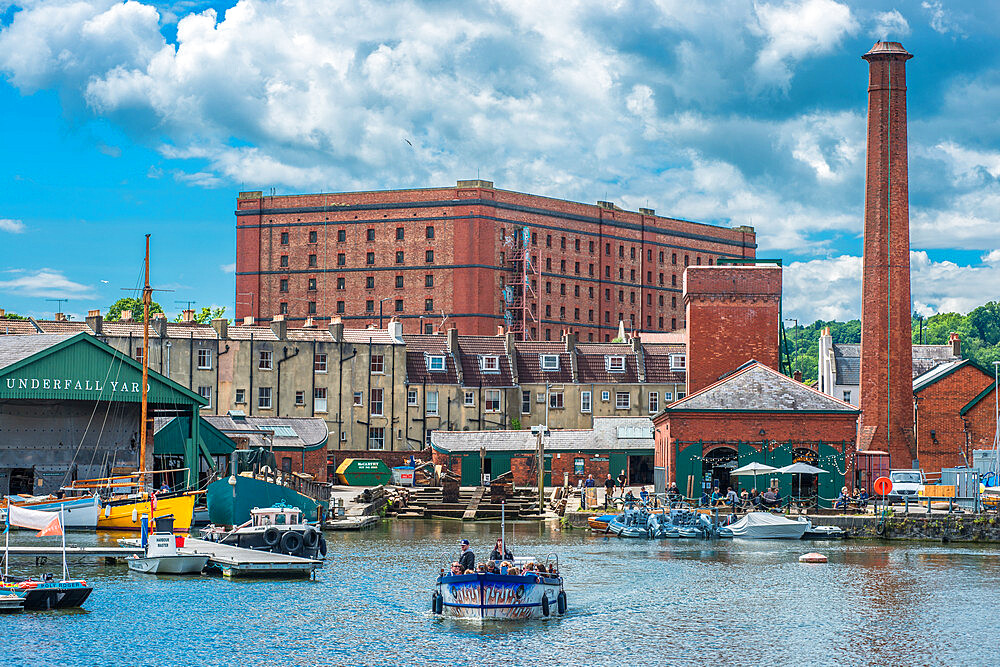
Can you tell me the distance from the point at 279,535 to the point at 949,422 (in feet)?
153

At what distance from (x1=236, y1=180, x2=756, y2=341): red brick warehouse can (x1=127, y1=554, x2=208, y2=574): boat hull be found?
79834 mm

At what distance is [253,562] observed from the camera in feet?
Result: 141

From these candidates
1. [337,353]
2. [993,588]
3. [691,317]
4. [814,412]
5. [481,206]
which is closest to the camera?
[993,588]

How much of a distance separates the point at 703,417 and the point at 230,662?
4244 cm

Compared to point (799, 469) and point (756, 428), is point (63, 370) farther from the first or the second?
point (799, 469)

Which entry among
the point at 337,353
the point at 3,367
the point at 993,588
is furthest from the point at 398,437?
the point at 993,588

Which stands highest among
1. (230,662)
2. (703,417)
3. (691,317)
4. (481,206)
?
(481,206)

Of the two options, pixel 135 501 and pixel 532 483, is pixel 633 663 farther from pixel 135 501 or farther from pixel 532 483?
pixel 532 483

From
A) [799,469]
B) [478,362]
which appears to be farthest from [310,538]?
[478,362]

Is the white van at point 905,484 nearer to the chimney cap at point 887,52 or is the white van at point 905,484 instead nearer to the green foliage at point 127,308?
the chimney cap at point 887,52

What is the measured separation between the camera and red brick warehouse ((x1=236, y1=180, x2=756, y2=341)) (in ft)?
415

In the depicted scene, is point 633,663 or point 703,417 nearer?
point 633,663

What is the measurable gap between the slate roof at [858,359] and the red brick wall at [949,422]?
9973 millimetres

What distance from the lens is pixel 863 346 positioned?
71.9 meters
